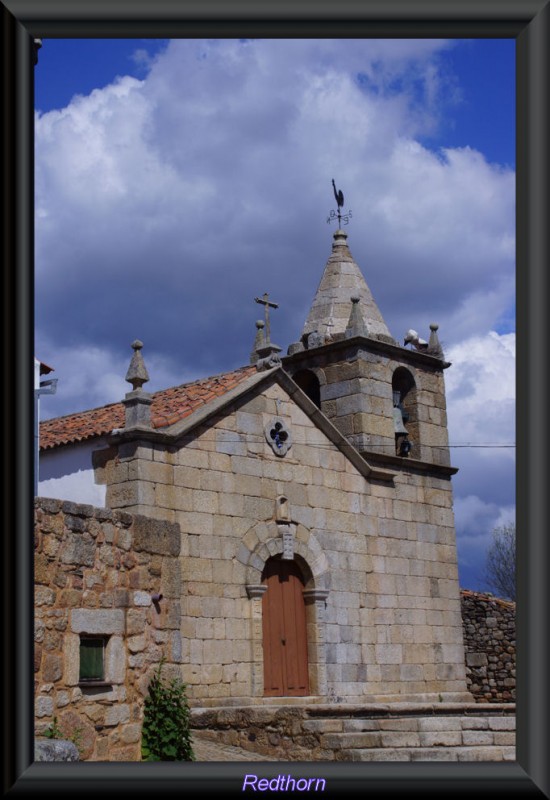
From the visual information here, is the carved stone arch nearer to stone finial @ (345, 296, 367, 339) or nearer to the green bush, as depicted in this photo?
stone finial @ (345, 296, 367, 339)

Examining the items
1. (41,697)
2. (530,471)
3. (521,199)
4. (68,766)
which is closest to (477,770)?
(530,471)

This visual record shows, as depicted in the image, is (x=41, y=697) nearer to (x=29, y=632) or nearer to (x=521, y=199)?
(x=29, y=632)

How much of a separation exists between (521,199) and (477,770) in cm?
193

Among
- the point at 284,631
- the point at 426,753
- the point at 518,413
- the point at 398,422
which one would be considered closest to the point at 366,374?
the point at 398,422

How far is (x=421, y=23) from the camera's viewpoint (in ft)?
12.5

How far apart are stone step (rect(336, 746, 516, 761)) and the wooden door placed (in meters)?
4.91

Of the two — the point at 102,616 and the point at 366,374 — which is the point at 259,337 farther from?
the point at 102,616

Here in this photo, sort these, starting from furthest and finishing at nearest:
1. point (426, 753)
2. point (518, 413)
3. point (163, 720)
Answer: point (426, 753)
point (163, 720)
point (518, 413)

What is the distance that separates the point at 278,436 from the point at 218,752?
5.94m

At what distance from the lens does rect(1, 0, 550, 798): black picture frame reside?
12.2ft

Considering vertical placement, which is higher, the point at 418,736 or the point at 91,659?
the point at 91,659

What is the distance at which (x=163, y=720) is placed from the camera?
30.1 ft

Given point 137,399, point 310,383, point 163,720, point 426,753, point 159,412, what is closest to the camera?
point 163,720

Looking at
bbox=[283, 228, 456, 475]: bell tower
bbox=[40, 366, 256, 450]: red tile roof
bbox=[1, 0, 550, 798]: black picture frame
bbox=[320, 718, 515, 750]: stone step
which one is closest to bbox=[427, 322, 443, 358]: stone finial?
bbox=[283, 228, 456, 475]: bell tower
